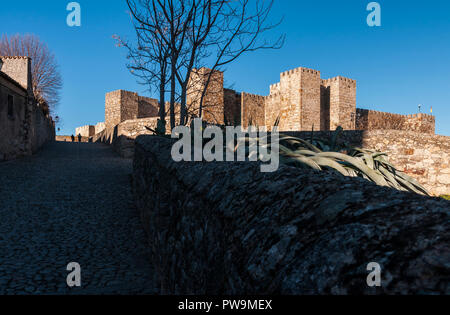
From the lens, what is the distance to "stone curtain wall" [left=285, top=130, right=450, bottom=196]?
8.59 meters

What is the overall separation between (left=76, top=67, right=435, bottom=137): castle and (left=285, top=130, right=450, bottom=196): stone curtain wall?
12887 millimetres

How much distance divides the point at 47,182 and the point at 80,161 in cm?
447

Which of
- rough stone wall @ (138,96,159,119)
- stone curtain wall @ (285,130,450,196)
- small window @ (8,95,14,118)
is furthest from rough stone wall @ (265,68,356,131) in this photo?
small window @ (8,95,14,118)

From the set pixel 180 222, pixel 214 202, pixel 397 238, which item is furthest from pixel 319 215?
pixel 180 222

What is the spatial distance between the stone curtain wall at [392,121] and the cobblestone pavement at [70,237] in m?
24.1

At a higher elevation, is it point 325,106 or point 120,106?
point 120,106

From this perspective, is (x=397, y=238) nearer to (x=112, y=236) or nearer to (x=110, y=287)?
(x=110, y=287)

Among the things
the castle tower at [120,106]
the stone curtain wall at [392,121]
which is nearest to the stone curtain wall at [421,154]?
the stone curtain wall at [392,121]

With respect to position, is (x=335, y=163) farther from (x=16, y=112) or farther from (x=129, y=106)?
(x=129, y=106)

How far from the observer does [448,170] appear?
855 centimetres

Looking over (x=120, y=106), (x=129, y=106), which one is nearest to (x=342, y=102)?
(x=129, y=106)

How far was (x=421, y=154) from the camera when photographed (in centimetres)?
874

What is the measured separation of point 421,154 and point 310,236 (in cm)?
943
